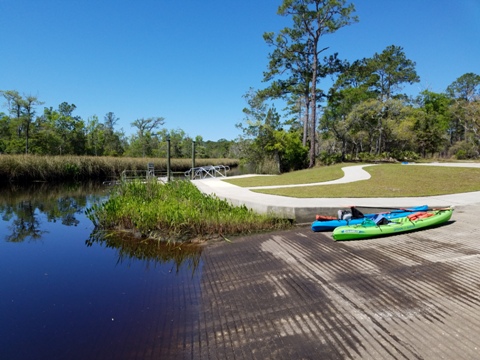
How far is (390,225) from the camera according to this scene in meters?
6.19

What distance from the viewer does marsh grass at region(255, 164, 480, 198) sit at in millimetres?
9875

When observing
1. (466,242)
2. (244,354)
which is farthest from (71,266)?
(466,242)

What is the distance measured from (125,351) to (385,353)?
102 inches

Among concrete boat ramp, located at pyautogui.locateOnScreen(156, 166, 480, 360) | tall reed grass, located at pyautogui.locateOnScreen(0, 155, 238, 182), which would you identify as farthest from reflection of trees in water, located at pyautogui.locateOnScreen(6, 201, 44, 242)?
tall reed grass, located at pyautogui.locateOnScreen(0, 155, 238, 182)

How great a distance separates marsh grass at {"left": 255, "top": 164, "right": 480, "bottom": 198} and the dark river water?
5377 mm

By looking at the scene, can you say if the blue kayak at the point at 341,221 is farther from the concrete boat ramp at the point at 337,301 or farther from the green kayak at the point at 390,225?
the concrete boat ramp at the point at 337,301

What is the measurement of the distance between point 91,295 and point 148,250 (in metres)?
2.13

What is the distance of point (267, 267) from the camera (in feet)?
16.7

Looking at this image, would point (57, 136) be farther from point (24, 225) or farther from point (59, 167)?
point (24, 225)

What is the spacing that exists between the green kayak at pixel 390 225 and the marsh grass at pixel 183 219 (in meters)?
1.88

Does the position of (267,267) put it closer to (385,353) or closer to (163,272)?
(163,272)

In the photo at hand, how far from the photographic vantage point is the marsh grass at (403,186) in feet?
32.4

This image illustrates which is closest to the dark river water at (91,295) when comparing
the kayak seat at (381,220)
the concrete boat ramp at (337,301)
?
the concrete boat ramp at (337,301)

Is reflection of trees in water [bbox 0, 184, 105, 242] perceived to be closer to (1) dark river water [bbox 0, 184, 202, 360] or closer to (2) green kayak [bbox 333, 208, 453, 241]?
(1) dark river water [bbox 0, 184, 202, 360]
